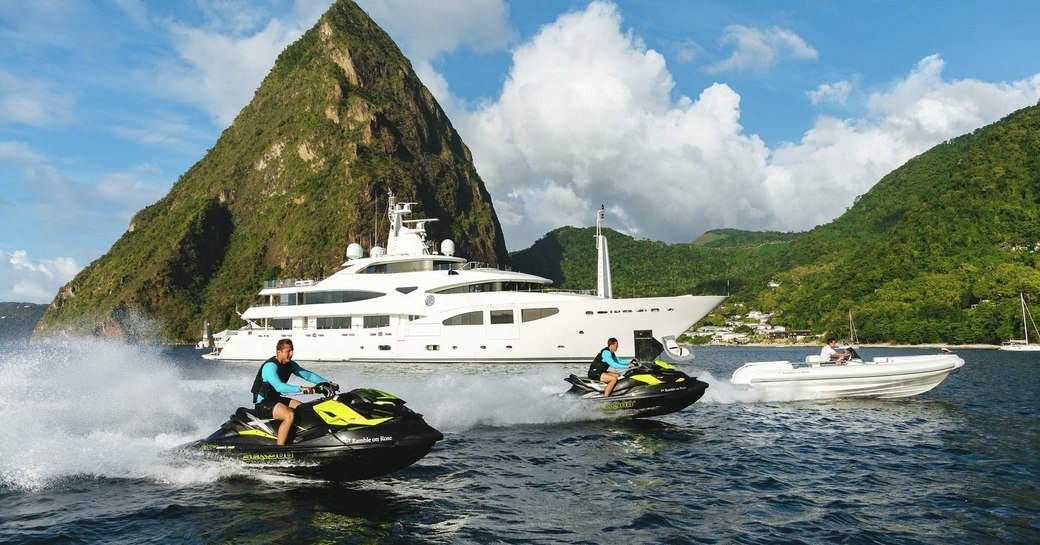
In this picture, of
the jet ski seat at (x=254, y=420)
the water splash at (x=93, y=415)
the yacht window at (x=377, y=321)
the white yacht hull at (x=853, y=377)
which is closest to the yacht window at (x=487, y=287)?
the yacht window at (x=377, y=321)

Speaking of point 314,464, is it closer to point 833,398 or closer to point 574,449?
point 574,449

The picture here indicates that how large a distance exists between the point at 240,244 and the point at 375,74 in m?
60.6

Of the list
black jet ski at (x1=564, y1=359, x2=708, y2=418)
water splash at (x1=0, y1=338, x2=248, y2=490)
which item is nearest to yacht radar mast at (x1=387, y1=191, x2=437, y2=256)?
water splash at (x1=0, y1=338, x2=248, y2=490)

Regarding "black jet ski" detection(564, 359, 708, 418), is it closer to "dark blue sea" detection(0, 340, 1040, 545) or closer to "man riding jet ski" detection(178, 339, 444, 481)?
"dark blue sea" detection(0, 340, 1040, 545)

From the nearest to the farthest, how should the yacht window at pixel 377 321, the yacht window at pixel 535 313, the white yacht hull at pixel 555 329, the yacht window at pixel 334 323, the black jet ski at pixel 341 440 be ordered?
the black jet ski at pixel 341 440 → the white yacht hull at pixel 555 329 → the yacht window at pixel 535 313 → the yacht window at pixel 377 321 → the yacht window at pixel 334 323

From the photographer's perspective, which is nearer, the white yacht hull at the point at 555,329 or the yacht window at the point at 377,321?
the white yacht hull at the point at 555,329

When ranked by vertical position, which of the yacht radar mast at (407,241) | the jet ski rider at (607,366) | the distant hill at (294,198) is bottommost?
the jet ski rider at (607,366)

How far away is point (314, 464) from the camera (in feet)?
31.2

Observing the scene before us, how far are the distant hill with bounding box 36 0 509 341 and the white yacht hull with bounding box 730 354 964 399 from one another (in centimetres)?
12421

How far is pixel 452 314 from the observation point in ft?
125

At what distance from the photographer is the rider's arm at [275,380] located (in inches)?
381

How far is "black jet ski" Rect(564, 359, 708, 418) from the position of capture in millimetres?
15648

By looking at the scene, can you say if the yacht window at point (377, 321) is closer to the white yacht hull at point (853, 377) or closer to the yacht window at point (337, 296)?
the yacht window at point (337, 296)

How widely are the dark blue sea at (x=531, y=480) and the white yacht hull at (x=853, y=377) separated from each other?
101 inches
